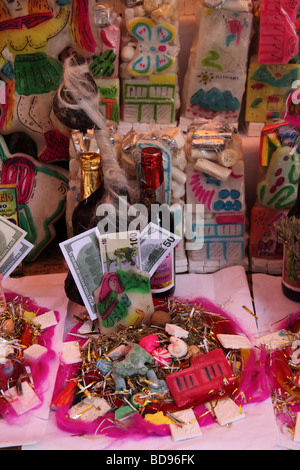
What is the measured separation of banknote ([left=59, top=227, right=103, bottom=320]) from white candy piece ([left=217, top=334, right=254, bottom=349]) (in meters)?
0.27

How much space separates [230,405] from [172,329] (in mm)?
183

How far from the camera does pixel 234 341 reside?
3.53 ft

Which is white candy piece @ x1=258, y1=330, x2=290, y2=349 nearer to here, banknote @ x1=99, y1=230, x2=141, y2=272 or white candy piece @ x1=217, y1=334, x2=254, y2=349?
white candy piece @ x1=217, y1=334, x2=254, y2=349

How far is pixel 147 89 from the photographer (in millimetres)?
1497

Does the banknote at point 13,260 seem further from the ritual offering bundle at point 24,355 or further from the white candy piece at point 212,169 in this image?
the white candy piece at point 212,169

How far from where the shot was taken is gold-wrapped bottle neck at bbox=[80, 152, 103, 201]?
109cm

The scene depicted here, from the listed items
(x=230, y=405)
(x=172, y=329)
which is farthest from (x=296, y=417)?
(x=172, y=329)

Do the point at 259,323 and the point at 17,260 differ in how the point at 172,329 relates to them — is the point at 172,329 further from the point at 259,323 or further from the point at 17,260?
the point at 17,260

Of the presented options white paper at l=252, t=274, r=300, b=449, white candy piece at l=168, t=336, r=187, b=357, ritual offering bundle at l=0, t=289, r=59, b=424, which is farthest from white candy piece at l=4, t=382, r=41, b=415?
white paper at l=252, t=274, r=300, b=449

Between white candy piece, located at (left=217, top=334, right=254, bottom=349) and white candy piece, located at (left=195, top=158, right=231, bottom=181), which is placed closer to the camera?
white candy piece, located at (left=217, top=334, right=254, bottom=349)

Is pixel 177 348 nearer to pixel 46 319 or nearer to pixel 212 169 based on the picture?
pixel 46 319

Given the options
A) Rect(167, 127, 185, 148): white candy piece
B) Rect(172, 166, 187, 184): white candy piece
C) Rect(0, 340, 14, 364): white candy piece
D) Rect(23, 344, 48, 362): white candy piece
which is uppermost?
Rect(167, 127, 185, 148): white candy piece

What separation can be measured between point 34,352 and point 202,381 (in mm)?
336

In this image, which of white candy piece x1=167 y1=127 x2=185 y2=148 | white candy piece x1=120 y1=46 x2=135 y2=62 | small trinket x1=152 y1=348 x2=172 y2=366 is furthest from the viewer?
white candy piece x1=120 y1=46 x2=135 y2=62
